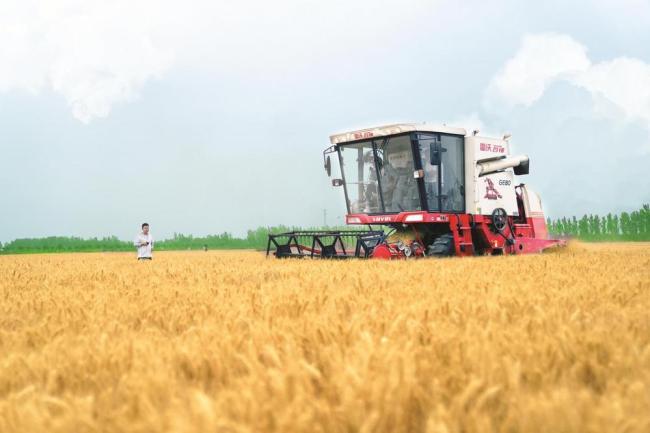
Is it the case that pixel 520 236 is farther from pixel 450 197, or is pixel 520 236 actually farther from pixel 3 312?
pixel 3 312

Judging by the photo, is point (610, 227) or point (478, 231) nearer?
point (478, 231)

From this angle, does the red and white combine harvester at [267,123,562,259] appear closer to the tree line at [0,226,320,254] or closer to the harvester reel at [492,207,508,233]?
the harvester reel at [492,207,508,233]

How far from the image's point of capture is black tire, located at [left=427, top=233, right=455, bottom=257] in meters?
12.5

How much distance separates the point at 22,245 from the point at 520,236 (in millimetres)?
27762

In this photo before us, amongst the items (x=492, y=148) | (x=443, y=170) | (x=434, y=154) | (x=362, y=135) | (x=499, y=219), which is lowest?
(x=499, y=219)

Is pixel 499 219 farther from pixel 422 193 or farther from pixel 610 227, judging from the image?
pixel 610 227

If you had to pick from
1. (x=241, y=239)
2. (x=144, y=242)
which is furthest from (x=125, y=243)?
(x=144, y=242)

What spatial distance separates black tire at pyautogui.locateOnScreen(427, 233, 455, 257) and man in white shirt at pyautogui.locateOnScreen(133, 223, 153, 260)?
7131 mm

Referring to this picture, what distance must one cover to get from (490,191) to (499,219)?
70cm

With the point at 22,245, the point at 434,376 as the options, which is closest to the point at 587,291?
the point at 434,376

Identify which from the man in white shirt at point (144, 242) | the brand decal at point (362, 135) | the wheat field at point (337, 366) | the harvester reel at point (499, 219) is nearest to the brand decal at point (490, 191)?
the harvester reel at point (499, 219)

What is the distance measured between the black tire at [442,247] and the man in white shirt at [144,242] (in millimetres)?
7131

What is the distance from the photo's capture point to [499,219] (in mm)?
14398

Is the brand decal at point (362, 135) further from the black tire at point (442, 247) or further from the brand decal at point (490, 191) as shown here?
the brand decal at point (490, 191)
